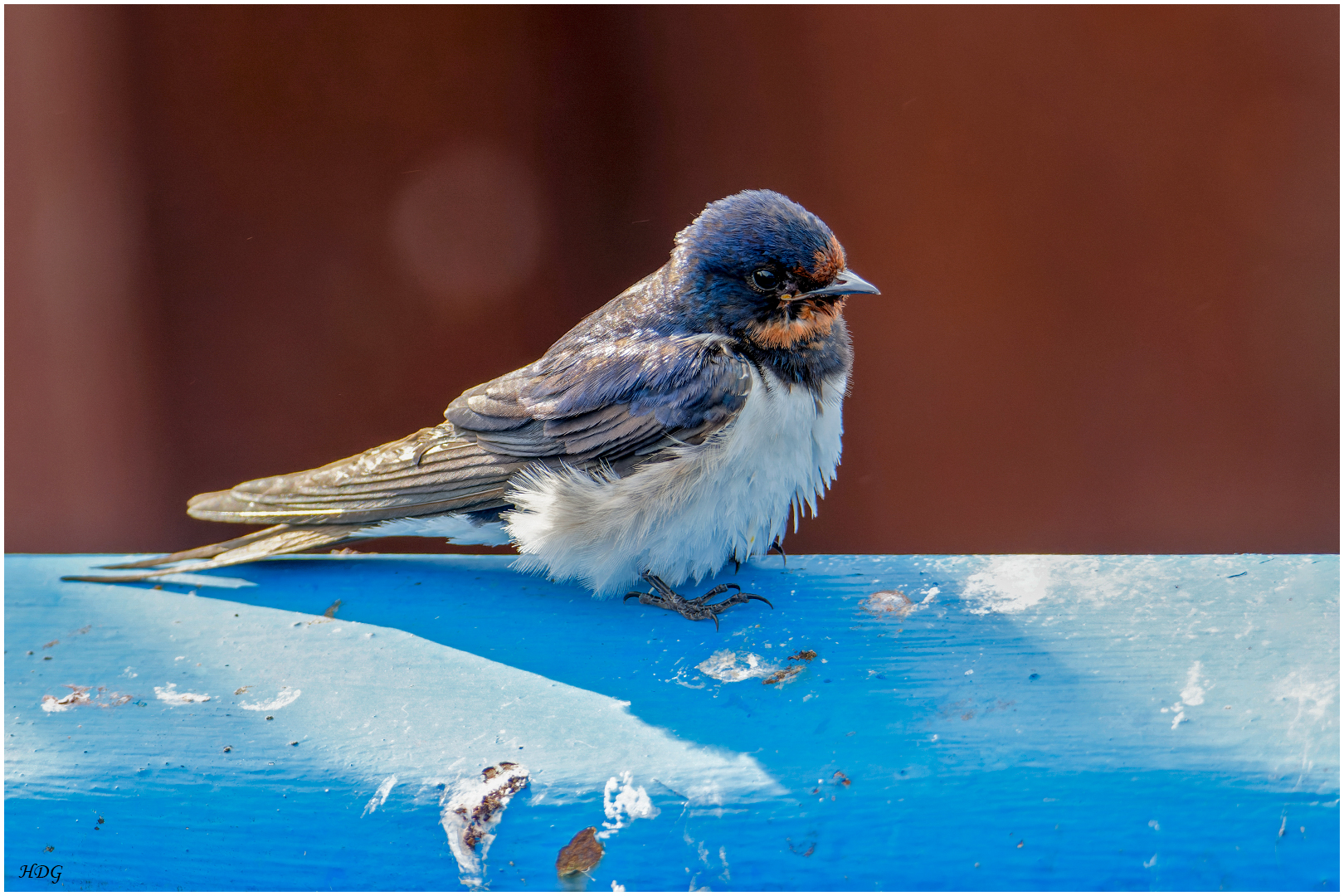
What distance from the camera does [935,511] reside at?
3.54 m

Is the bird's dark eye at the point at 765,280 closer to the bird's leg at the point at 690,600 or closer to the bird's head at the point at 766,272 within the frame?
the bird's head at the point at 766,272

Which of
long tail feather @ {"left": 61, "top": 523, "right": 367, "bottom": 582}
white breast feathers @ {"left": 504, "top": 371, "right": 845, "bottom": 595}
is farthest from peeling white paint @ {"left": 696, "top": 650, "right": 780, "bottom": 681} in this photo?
long tail feather @ {"left": 61, "top": 523, "right": 367, "bottom": 582}

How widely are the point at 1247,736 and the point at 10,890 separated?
1.45 m

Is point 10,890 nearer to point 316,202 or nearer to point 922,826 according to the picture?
point 922,826

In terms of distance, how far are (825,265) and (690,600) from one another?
2.09 ft

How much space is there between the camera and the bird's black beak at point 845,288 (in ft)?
5.65

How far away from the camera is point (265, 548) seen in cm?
178

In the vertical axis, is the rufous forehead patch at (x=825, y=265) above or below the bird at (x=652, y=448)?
above

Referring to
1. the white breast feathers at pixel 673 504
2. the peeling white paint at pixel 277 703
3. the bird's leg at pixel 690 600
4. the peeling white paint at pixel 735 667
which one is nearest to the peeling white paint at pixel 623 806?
the peeling white paint at pixel 735 667

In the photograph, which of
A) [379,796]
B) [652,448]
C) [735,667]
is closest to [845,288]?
[652,448]

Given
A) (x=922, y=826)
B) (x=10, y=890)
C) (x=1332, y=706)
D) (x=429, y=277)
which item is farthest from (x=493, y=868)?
(x=429, y=277)

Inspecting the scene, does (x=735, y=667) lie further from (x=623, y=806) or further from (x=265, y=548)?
(x=265, y=548)

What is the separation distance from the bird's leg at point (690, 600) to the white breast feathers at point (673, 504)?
3cm

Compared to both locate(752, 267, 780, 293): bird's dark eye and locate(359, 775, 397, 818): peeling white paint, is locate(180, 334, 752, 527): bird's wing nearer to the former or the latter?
locate(752, 267, 780, 293): bird's dark eye
